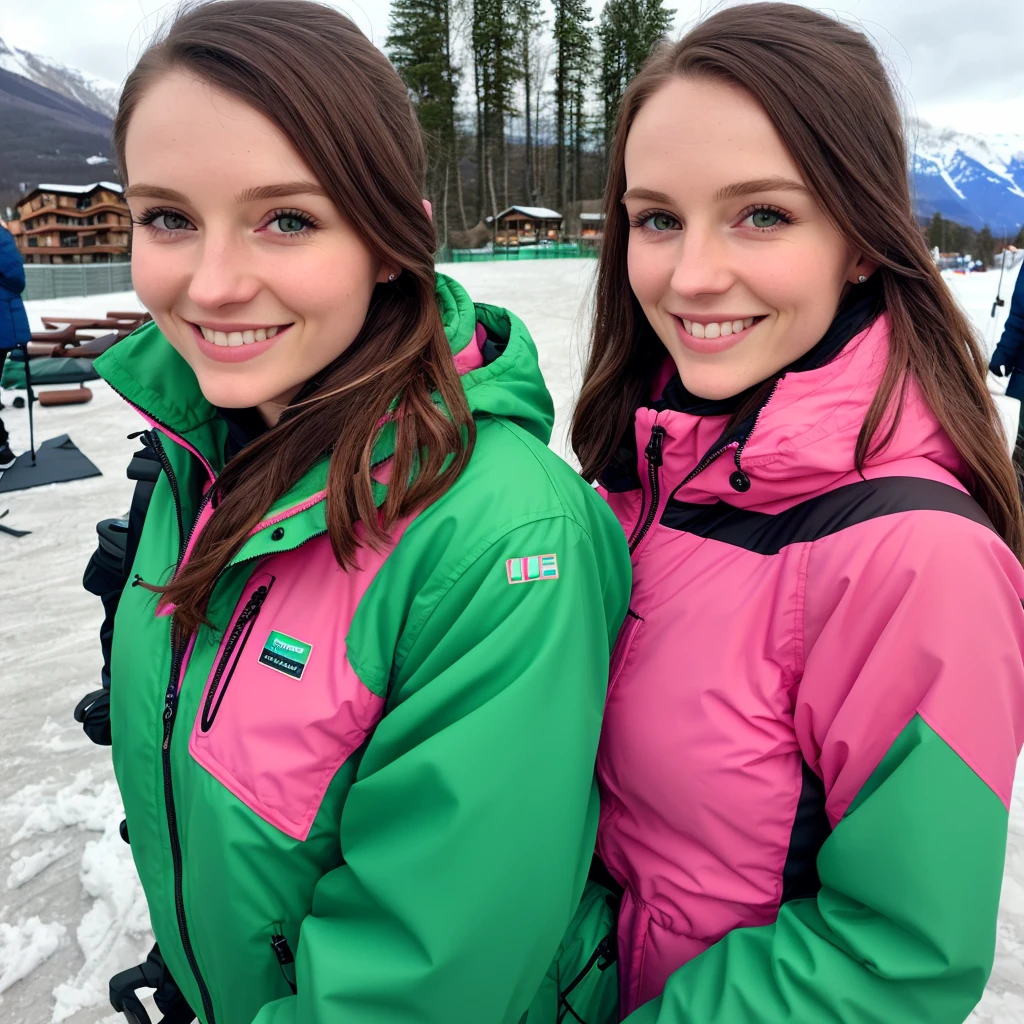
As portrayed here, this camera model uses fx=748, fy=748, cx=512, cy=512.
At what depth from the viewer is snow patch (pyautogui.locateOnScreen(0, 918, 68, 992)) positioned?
216 centimetres

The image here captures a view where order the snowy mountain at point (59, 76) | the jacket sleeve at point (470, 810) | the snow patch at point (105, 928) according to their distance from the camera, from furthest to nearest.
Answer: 1. the snowy mountain at point (59, 76)
2. the snow patch at point (105, 928)
3. the jacket sleeve at point (470, 810)

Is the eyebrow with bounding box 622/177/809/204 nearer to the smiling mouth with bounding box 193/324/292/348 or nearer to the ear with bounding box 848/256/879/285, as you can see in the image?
the ear with bounding box 848/256/879/285

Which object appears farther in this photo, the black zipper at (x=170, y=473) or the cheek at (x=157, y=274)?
the black zipper at (x=170, y=473)

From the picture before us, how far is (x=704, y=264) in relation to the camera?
3.77 feet

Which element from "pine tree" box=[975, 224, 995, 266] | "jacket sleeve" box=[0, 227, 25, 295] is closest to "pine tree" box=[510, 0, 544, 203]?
"pine tree" box=[975, 224, 995, 266]

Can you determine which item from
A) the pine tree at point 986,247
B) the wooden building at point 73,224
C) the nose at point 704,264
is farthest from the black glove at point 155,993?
the wooden building at point 73,224

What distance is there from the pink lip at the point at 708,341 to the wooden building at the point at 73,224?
2594 cm

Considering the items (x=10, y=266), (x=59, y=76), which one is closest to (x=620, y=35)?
(x=10, y=266)

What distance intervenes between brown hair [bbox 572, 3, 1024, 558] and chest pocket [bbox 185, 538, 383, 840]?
782 mm

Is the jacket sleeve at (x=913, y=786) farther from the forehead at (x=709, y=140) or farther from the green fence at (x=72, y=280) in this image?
the green fence at (x=72, y=280)

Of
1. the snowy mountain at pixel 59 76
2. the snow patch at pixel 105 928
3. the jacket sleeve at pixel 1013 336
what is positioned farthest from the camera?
the snowy mountain at pixel 59 76

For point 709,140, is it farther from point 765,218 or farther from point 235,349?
point 235,349

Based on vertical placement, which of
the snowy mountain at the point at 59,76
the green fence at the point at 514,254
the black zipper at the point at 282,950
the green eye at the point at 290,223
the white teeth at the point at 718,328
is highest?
the snowy mountain at the point at 59,76

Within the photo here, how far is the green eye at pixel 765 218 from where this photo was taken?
3.69 ft
